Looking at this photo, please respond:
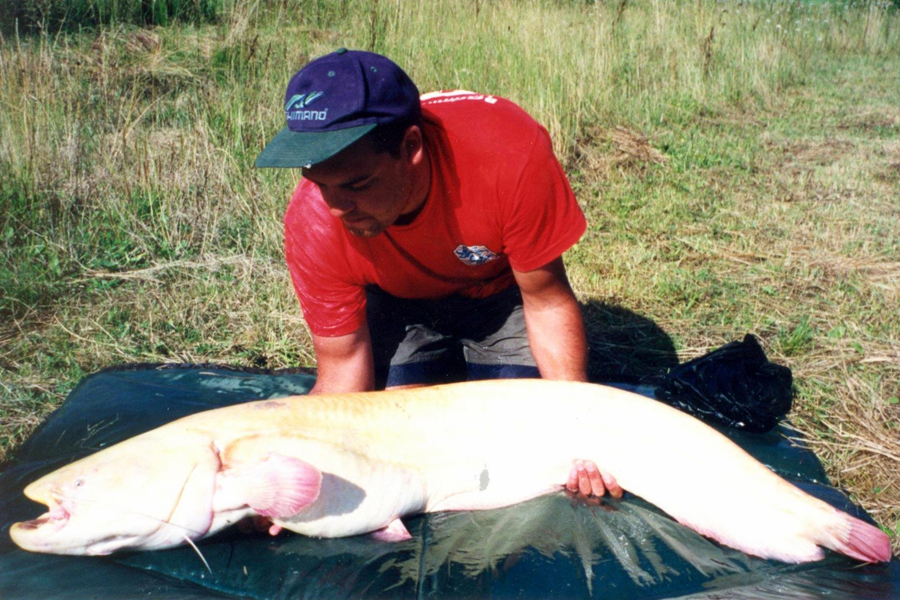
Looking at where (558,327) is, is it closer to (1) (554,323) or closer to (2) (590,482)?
(1) (554,323)

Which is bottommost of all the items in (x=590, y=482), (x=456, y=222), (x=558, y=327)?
(x=590, y=482)

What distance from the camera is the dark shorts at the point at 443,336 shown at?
287cm

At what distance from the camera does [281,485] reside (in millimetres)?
1749

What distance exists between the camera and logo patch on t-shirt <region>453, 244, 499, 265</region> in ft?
7.80

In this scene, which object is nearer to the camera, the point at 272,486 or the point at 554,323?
the point at 272,486

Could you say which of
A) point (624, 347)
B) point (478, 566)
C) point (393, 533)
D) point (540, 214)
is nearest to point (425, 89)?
point (624, 347)

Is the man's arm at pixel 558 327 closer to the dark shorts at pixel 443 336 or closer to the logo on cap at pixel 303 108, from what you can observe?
the dark shorts at pixel 443 336

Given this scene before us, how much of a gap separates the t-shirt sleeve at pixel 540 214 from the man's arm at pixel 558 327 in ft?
0.34

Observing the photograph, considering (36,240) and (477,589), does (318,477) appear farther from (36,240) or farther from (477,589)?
(36,240)

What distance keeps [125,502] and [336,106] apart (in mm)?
1166

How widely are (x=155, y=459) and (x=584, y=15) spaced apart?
644cm

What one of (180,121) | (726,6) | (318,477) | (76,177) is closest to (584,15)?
(726,6)

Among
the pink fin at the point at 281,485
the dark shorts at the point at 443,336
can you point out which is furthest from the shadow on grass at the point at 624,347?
the pink fin at the point at 281,485

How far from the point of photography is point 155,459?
1788 millimetres
